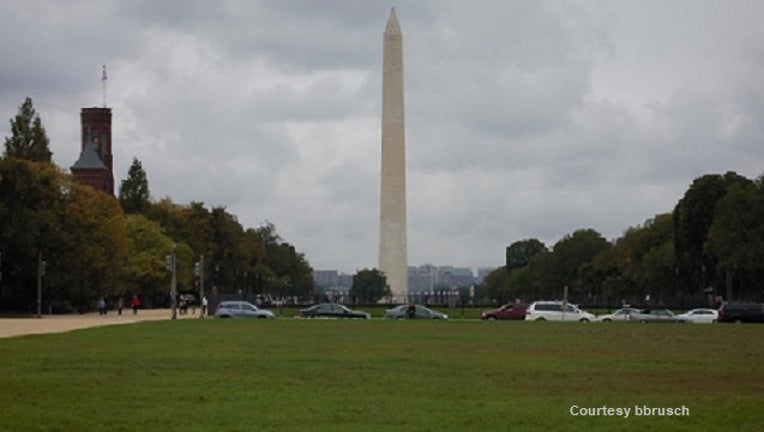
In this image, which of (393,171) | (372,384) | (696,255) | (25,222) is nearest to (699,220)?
(696,255)

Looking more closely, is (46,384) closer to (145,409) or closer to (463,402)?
(145,409)

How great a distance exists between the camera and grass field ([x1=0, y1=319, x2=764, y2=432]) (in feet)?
62.5

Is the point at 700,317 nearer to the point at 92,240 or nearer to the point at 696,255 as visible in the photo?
the point at 696,255

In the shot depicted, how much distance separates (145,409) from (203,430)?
265 cm

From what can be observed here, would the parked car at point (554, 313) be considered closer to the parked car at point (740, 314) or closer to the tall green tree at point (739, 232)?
the parked car at point (740, 314)

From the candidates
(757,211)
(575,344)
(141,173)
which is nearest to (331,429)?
(575,344)

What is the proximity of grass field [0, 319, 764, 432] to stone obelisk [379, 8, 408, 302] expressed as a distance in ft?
173

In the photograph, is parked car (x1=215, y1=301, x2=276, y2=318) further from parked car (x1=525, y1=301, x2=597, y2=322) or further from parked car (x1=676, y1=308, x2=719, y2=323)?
parked car (x1=676, y1=308, x2=719, y2=323)

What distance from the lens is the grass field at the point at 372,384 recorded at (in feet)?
62.5

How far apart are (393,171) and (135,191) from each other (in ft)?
119

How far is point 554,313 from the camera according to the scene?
6931 cm

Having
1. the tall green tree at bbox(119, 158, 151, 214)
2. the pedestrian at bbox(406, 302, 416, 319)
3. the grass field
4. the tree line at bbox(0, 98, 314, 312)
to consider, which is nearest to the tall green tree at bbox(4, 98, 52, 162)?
the tree line at bbox(0, 98, 314, 312)

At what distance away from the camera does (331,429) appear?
59.6 feet

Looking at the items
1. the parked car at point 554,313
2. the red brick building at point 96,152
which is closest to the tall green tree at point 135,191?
the red brick building at point 96,152
